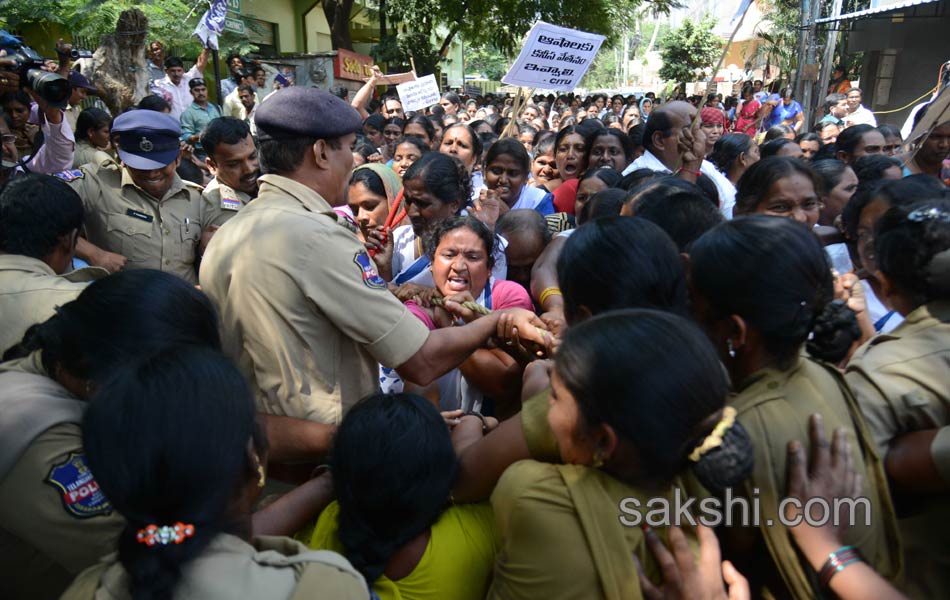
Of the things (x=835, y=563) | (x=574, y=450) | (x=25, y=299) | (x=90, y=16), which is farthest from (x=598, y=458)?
(x=90, y=16)

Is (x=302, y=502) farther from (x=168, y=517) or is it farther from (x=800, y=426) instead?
(x=800, y=426)

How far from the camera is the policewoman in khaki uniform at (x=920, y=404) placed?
58.2 inches

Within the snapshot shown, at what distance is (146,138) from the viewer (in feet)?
11.4

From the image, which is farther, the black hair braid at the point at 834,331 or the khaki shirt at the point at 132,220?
the khaki shirt at the point at 132,220

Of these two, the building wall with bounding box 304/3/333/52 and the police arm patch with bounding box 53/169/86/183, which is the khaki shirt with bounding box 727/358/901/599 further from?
the building wall with bounding box 304/3/333/52

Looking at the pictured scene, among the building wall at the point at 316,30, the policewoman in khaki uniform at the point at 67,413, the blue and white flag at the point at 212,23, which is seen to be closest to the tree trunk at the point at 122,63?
the blue and white flag at the point at 212,23

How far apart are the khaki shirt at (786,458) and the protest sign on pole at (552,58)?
447 centimetres

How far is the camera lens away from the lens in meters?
4.05

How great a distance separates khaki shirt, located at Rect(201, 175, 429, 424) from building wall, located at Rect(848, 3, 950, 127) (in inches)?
624

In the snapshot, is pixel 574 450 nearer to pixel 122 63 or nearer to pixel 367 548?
pixel 367 548

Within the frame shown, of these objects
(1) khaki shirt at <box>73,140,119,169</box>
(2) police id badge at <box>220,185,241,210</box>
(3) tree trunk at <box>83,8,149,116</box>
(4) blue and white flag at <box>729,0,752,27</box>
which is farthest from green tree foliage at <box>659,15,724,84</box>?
(2) police id badge at <box>220,185,241,210</box>

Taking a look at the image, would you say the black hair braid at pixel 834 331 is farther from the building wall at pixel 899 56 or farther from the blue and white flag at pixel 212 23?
the building wall at pixel 899 56

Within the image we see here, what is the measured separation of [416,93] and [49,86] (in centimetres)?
427

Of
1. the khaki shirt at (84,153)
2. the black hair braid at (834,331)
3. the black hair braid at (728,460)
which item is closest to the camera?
the black hair braid at (728,460)
